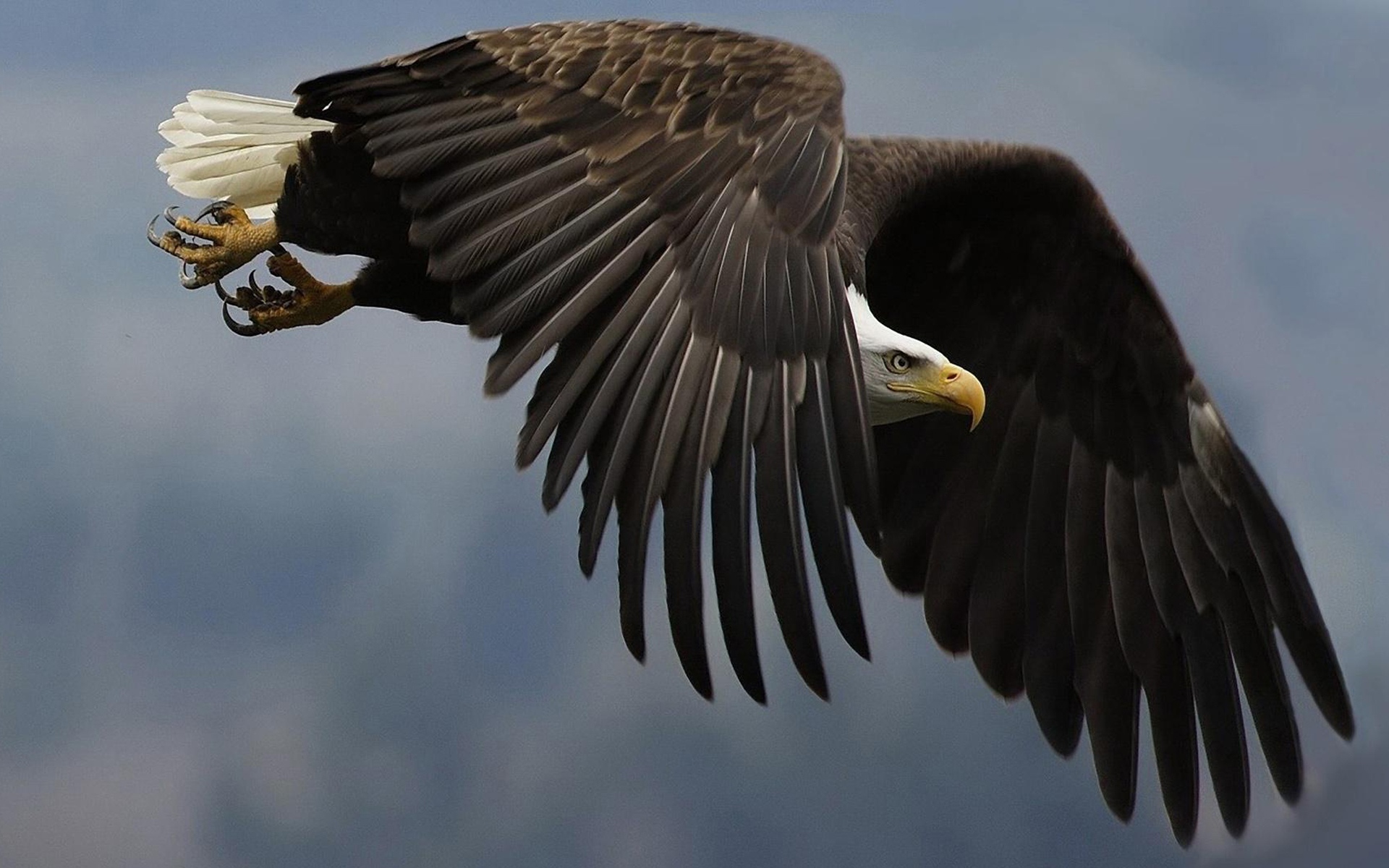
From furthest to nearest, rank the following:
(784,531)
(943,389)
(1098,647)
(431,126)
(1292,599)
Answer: (1098,647) < (1292,599) < (943,389) < (431,126) < (784,531)

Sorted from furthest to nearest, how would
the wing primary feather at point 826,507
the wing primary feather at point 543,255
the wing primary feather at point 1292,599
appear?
the wing primary feather at point 1292,599
the wing primary feather at point 543,255
the wing primary feather at point 826,507

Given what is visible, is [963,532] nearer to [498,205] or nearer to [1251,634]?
[1251,634]

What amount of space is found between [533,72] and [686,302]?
2.76ft

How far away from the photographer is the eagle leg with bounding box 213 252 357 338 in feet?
17.4

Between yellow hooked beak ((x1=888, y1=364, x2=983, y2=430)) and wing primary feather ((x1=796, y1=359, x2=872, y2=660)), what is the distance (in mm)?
1075

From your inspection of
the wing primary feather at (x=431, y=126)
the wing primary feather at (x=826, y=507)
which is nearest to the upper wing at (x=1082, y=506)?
the wing primary feather at (x=431, y=126)

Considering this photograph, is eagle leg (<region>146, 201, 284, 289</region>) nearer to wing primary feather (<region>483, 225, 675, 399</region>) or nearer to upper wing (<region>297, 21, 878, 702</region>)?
upper wing (<region>297, 21, 878, 702</region>)

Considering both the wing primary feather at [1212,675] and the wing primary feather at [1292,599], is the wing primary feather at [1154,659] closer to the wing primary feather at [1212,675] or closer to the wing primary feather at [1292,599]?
the wing primary feather at [1212,675]

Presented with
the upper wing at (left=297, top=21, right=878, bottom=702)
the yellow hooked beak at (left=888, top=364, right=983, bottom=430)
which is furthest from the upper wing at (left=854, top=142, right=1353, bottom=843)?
the upper wing at (left=297, top=21, right=878, bottom=702)

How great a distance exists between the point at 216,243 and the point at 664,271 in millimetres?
2106

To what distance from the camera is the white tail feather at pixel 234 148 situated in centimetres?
540

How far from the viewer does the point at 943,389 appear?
15.4 ft

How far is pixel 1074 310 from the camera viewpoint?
5.61 m

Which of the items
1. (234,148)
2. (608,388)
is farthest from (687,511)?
(234,148)
